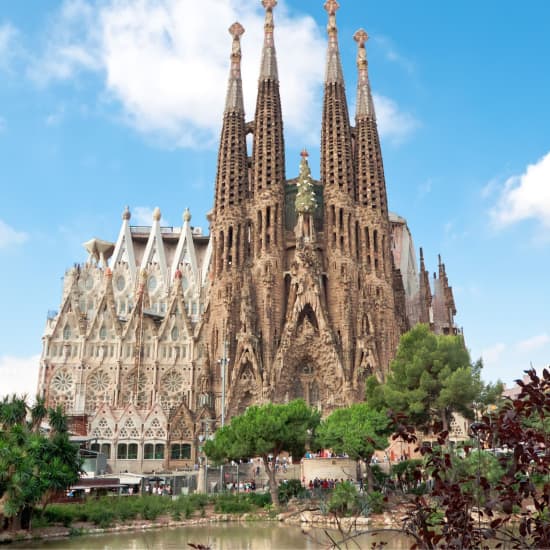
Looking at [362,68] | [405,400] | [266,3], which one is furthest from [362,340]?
[266,3]

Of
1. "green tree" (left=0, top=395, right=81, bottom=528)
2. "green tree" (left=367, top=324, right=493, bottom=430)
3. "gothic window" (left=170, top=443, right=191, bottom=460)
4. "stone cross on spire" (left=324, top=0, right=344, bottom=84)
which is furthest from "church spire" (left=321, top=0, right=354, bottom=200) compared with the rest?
"green tree" (left=0, top=395, right=81, bottom=528)

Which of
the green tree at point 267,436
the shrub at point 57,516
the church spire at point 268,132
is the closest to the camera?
the shrub at point 57,516

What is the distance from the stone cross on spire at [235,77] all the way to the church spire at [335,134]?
7455 mm

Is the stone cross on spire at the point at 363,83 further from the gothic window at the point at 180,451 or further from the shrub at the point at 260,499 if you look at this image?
the shrub at the point at 260,499

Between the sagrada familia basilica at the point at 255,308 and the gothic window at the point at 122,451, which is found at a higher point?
the sagrada familia basilica at the point at 255,308

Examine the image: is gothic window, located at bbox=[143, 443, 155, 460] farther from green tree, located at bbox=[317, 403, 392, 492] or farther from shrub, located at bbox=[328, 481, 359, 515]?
shrub, located at bbox=[328, 481, 359, 515]

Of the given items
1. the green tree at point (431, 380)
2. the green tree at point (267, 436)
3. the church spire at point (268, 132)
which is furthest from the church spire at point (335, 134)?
the green tree at point (267, 436)

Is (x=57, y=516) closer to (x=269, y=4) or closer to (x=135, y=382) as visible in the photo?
(x=135, y=382)

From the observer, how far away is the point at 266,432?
2984 centimetres

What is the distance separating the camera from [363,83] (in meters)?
58.5

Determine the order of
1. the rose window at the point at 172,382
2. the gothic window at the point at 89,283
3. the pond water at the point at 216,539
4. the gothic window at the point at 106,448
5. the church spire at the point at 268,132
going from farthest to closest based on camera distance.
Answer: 1. the gothic window at the point at 89,283
2. the church spire at the point at 268,132
3. the rose window at the point at 172,382
4. the gothic window at the point at 106,448
5. the pond water at the point at 216,539

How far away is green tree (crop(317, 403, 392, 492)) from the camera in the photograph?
99.8ft

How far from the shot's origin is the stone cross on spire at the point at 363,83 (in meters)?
57.3

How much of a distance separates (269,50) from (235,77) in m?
3.80
